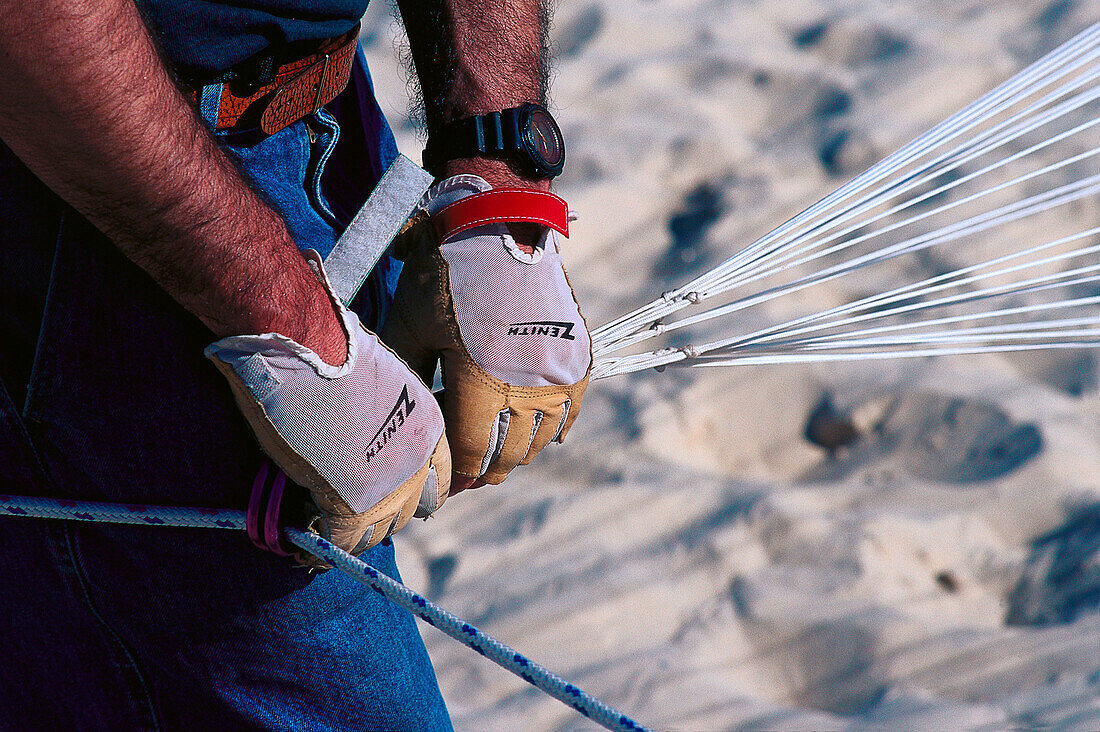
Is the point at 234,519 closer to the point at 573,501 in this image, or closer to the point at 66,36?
the point at 66,36

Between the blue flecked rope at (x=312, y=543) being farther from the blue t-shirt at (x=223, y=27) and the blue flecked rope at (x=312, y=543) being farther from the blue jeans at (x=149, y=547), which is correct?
the blue t-shirt at (x=223, y=27)

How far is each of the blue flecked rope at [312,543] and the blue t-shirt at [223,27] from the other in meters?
0.29

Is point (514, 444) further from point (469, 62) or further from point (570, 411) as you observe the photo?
point (469, 62)

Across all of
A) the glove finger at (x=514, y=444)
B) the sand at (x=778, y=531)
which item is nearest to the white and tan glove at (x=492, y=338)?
the glove finger at (x=514, y=444)

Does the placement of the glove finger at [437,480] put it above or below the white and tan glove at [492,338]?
below

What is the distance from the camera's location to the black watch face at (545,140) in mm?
887

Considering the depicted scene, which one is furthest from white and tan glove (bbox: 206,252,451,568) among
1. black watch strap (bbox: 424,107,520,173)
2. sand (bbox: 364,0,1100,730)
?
sand (bbox: 364,0,1100,730)

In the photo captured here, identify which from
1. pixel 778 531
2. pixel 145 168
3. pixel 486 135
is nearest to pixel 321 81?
pixel 486 135

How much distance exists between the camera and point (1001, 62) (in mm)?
2244

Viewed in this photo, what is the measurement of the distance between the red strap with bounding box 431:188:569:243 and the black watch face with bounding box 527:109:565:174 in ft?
0.31

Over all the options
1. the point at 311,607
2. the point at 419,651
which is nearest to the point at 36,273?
the point at 311,607

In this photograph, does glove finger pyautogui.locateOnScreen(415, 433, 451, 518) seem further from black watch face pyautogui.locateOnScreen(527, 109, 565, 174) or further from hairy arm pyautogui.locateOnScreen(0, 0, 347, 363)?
black watch face pyautogui.locateOnScreen(527, 109, 565, 174)

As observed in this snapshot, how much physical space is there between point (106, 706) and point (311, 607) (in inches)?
7.8

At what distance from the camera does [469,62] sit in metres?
0.92
